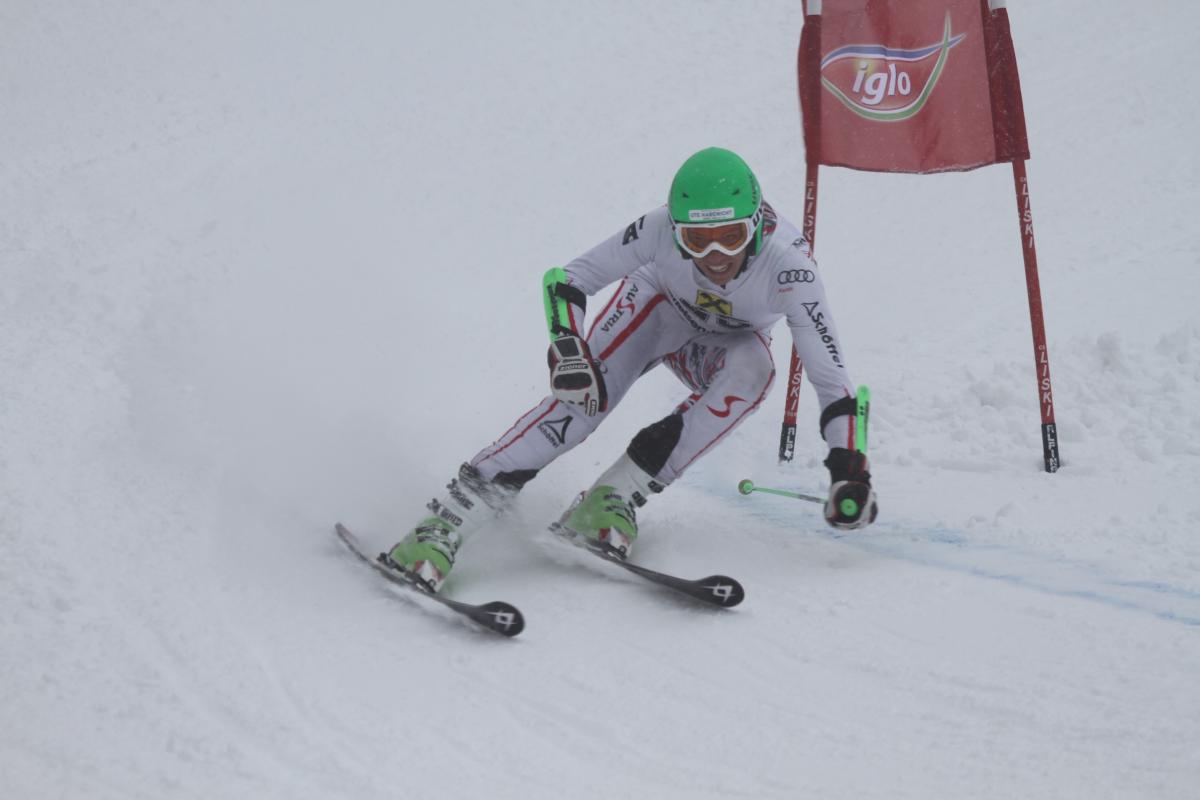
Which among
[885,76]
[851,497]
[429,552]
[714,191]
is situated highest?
[885,76]

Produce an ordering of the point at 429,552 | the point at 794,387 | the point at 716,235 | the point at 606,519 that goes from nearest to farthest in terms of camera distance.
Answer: the point at 429,552
the point at 716,235
the point at 606,519
the point at 794,387

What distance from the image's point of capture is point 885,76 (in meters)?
5.50

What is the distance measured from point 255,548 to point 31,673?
1.07 metres

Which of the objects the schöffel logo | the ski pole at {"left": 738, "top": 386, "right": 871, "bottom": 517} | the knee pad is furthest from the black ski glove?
the schöffel logo

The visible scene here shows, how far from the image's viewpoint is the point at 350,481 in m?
4.95

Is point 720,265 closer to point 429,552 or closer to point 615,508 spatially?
point 615,508

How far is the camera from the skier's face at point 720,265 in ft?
14.0

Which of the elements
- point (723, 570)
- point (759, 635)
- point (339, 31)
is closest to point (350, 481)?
point (723, 570)

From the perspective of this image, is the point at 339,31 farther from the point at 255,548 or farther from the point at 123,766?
the point at 123,766

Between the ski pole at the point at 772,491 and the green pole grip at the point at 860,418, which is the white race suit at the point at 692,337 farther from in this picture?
the ski pole at the point at 772,491

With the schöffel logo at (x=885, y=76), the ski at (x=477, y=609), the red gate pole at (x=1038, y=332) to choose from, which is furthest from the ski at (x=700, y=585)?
the schöffel logo at (x=885, y=76)

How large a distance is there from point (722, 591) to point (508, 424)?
95.7 inches

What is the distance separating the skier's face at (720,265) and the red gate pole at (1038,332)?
179 centimetres

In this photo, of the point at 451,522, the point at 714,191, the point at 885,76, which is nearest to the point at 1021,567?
the point at 714,191
